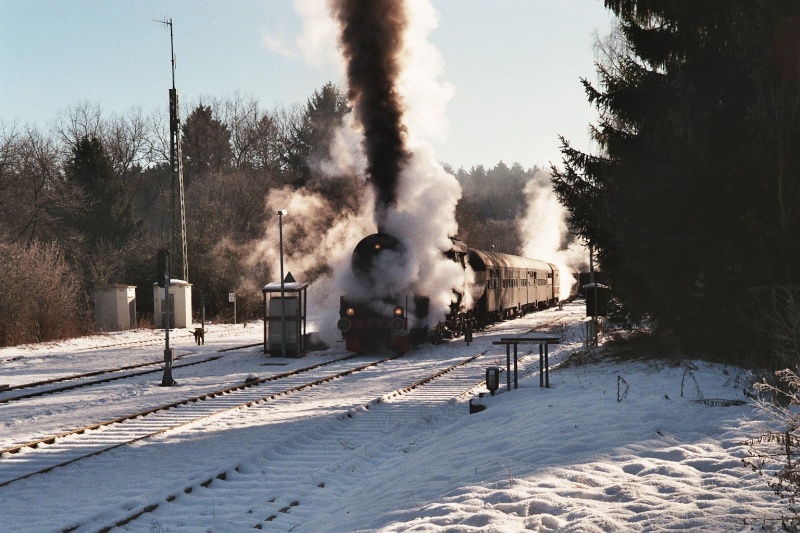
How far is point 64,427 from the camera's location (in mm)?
11938

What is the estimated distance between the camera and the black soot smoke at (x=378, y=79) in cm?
2378

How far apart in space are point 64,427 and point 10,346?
1748 cm

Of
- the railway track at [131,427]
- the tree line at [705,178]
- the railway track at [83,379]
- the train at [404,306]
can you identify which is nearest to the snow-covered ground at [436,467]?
the railway track at [131,427]

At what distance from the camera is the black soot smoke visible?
23781mm

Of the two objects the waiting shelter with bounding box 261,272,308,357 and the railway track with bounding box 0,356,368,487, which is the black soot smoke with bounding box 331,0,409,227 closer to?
the waiting shelter with bounding box 261,272,308,357

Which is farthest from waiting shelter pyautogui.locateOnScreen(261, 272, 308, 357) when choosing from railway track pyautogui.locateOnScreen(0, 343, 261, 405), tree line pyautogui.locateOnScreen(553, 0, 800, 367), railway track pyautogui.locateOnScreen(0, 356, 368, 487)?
tree line pyautogui.locateOnScreen(553, 0, 800, 367)

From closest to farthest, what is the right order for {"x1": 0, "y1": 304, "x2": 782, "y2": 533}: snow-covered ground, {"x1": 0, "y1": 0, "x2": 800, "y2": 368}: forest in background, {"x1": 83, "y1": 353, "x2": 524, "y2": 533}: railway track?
1. {"x1": 0, "y1": 304, "x2": 782, "y2": 533}: snow-covered ground
2. {"x1": 83, "y1": 353, "x2": 524, "y2": 533}: railway track
3. {"x1": 0, "y1": 0, "x2": 800, "y2": 368}: forest in background

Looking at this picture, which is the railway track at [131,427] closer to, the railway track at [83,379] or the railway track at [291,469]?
the railway track at [291,469]

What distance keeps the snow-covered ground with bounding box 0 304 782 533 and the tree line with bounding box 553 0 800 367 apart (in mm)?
1291

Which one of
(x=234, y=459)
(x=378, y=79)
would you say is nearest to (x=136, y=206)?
(x=378, y=79)

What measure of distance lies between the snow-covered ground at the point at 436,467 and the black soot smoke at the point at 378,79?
11.0m

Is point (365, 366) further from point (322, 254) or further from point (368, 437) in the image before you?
point (322, 254)

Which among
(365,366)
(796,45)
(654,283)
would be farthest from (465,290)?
(796,45)

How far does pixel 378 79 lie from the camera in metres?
24.2
